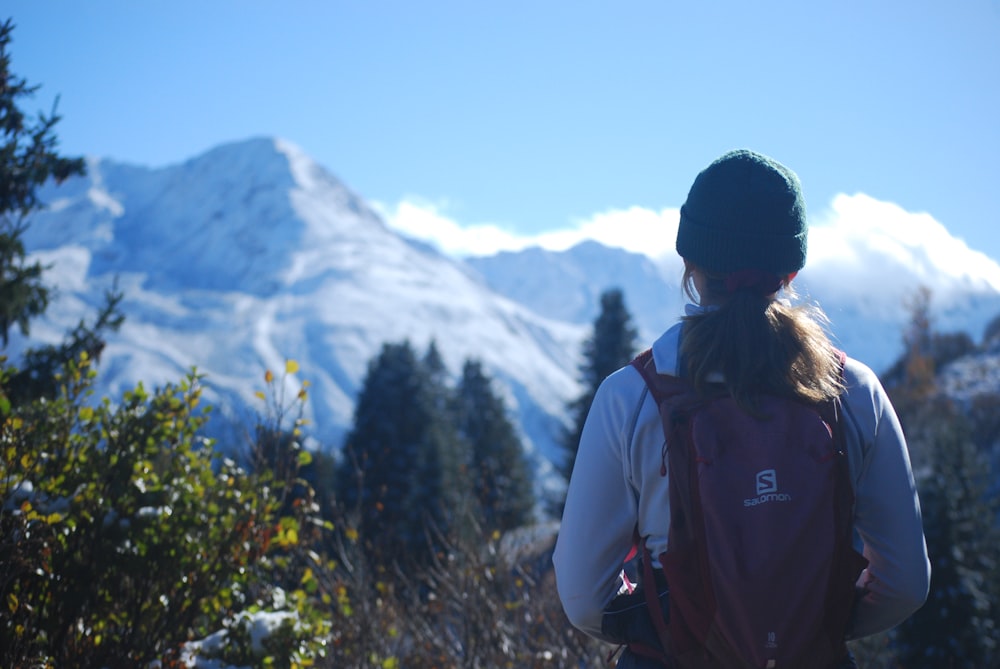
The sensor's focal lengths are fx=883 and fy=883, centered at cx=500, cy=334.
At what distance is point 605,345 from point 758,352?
2454 cm

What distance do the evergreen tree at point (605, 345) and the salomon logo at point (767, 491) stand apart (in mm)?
24048

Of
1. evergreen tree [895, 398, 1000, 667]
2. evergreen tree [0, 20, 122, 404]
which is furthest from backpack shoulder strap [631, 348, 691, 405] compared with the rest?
evergreen tree [895, 398, 1000, 667]

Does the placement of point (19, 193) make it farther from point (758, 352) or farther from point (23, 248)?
point (758, 352)

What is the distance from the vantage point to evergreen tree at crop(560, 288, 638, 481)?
85.8ft

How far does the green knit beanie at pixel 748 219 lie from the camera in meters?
2.15

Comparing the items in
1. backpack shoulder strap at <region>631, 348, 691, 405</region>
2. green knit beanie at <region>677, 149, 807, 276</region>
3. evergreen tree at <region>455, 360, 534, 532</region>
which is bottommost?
backpack shoulder strap at <region>631, 348, 691, 405</region>

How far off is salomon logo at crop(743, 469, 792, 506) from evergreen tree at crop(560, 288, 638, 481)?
24.0 meters

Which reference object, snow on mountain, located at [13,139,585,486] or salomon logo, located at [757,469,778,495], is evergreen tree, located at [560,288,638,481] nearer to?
salomon logo, located at [757,469,778,495]

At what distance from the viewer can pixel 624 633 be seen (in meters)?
2.12

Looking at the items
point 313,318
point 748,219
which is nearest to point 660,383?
point 748,219

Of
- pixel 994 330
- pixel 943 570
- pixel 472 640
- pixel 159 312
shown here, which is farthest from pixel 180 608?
pixel 159 312

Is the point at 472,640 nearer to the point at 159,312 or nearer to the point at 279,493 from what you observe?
the point at 279,493

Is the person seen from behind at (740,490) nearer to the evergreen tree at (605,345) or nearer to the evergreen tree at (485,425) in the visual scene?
the evergreen tree at (605,345)

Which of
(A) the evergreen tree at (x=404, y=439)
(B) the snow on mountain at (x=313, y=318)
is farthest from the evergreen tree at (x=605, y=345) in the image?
(B) the snow on mountain at (x=313, y=318)
